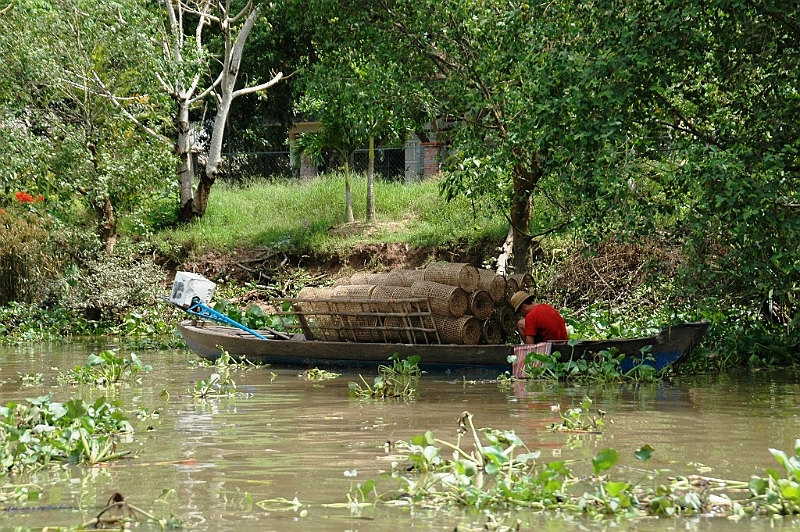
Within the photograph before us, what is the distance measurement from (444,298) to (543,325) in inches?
52.6

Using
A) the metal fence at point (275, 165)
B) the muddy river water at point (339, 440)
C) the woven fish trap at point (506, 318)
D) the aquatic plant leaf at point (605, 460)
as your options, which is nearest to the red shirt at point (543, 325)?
the muddy river water at point (339, 440)

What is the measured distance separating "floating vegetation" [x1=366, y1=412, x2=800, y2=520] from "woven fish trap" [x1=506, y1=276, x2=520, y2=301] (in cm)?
A: 797

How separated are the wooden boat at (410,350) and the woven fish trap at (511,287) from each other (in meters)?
1.30

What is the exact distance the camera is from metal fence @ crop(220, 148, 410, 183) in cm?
3333

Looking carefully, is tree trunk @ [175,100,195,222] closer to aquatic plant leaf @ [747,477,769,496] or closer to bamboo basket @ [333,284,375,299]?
bamboo basket @ [333,284,375,299]

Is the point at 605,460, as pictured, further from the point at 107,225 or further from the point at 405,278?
the point at 107,225

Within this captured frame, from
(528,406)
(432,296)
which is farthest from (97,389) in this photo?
(528,406)

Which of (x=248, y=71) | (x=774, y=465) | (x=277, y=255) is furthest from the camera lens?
(x=248, y=71)

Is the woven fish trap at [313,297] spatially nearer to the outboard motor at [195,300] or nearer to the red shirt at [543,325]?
the outboard motor at [195,300]

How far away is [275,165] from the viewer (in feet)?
117

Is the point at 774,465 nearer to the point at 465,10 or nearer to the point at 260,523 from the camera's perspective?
the point at 260,523

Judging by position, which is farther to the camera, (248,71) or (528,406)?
(248,71)

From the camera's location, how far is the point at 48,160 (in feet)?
73.3

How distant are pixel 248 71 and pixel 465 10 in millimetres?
18568
